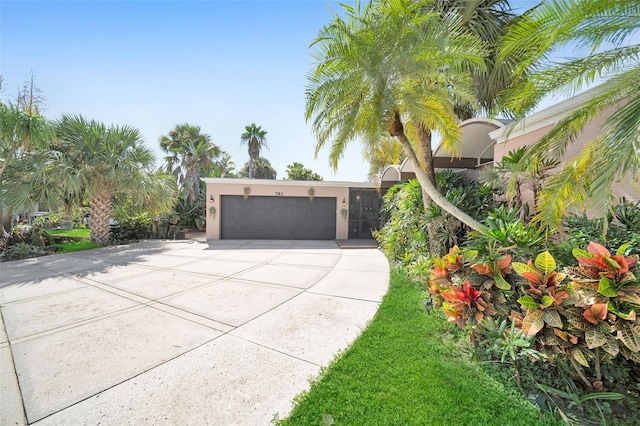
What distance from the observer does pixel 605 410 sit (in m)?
2.16

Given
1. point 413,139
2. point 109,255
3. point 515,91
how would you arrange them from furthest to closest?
point 109,255 < point 413,139 < point 515,91

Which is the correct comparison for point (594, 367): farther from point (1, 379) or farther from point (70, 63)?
point (70, 63)

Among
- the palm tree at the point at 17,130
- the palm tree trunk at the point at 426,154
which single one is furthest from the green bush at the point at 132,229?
the palm tree trunk at the point at 426,154

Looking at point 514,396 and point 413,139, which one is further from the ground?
point 413,139

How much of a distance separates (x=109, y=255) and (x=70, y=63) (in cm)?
620

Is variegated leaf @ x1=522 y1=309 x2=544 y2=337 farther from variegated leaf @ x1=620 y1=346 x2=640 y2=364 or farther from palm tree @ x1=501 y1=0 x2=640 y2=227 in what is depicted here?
palm tree @ x1=501 y1=0 x2=640 y2=227

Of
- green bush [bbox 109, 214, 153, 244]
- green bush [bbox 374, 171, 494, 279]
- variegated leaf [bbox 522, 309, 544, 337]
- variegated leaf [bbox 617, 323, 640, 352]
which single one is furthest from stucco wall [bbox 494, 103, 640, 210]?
green bush [bbox 109, 214, 153, 244]

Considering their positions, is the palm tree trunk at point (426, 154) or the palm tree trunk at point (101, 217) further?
the palm tree trunk at point (101, 217)

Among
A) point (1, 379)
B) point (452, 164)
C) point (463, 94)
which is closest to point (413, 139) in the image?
point (463, 94)

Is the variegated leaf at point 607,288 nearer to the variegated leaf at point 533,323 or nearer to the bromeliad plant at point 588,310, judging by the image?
the bromeliad plant at point 588,310

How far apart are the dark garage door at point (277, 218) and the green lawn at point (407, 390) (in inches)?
397

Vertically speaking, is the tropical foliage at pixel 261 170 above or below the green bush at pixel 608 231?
above

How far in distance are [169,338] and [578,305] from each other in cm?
470

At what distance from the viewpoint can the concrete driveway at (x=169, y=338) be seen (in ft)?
7.36
